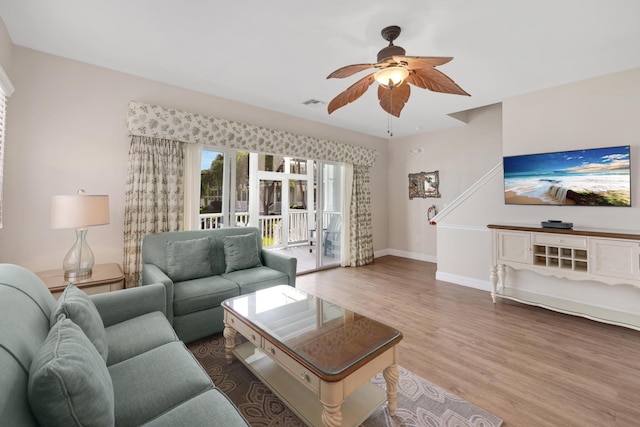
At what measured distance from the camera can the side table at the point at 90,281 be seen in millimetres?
2253

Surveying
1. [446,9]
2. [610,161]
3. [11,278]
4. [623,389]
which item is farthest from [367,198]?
[11,278]

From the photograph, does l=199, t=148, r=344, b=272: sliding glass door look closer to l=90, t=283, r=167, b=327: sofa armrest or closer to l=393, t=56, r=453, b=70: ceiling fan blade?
l=90, t=283, r=167, b=327: sofa armrest

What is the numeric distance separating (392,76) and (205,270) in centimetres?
257

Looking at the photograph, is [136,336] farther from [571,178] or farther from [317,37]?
[571,178]

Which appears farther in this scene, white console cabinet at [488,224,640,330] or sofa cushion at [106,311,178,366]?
white console cabinet at [488,224,640,330]

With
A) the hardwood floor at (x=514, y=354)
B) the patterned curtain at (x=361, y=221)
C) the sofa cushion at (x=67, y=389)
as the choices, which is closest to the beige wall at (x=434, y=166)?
the patterned curtain at (x=361, y=221)

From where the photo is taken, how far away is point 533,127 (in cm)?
354

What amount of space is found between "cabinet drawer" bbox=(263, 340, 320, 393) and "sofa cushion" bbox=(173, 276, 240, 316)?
3.50ft

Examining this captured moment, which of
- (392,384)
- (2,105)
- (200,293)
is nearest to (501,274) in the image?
(392,384)

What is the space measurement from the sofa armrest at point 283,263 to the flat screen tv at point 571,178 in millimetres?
2949

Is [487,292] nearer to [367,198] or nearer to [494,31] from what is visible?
[367,198]

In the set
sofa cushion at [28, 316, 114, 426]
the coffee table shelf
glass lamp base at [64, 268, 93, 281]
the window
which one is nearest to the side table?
glass lamp base at [64, 268, 93, 281]

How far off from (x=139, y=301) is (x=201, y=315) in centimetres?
63

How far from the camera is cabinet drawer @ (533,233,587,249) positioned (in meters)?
2.87
